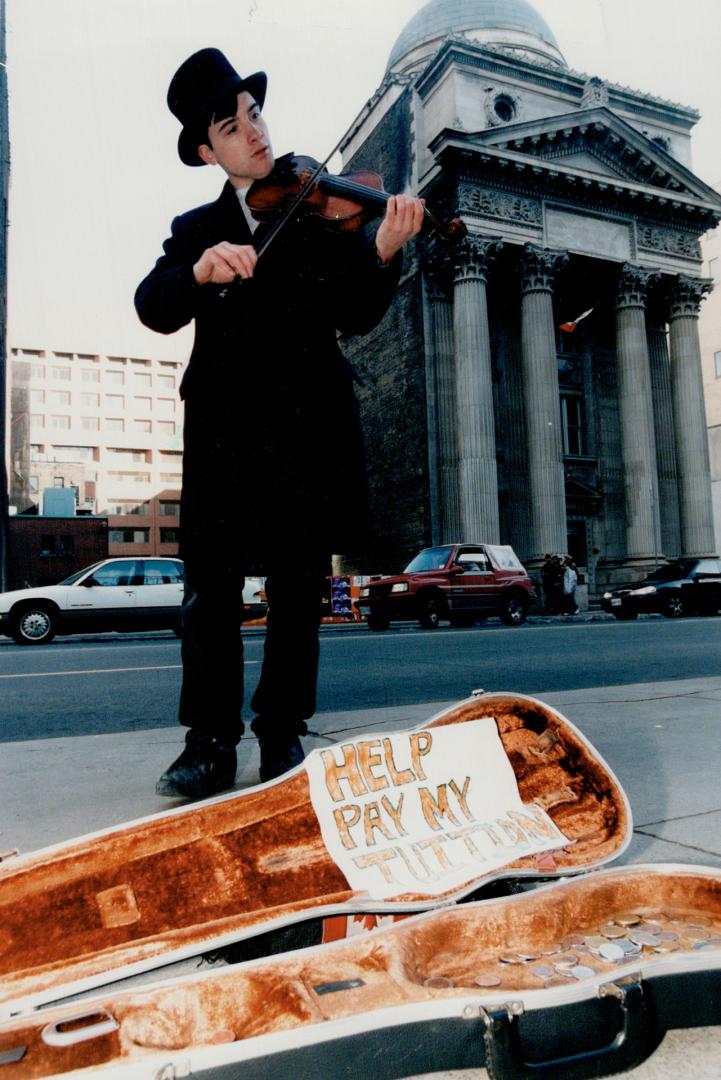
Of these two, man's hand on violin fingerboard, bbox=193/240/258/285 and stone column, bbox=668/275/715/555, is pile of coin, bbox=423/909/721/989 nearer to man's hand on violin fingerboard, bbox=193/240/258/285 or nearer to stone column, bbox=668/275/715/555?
man's hand on violin fingerboard, bbox=193/240/258/285

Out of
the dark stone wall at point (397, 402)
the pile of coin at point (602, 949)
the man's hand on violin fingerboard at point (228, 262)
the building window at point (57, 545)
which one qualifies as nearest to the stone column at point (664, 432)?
the dark stone wall at point (397, 402)

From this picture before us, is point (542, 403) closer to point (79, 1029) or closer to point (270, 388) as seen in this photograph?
point (270, 388)

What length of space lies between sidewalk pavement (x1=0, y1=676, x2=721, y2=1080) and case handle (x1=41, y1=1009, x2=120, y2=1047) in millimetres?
382

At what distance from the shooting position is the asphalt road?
4.39 meters

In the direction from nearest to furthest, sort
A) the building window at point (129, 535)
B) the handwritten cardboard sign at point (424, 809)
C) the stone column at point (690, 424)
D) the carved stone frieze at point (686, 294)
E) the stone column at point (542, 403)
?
the handwritten cardboard sign at point (424, 809) → the stone column at point (542, 403) → the stone column at point (690, 424) → the carved stone frieze at point (686, 294) → the building window at point (129, 535)

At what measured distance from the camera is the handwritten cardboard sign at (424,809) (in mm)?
1337

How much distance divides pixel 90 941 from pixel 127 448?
71664 mm

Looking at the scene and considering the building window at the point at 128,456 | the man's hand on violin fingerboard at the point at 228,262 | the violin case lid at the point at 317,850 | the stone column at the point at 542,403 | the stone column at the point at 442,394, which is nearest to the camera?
the violin case lid at the point at 317,850

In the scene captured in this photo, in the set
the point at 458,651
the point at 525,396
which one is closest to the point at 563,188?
the point at 525,396

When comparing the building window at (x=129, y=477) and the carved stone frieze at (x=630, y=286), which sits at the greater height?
the building window at (x=129, y=477)

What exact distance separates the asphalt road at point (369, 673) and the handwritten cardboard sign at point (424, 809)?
8.39 feet

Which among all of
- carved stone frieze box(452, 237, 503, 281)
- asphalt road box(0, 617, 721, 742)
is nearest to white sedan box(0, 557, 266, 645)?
asphalt road box(0, 617, 721, 742)

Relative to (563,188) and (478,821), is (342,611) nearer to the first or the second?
(563,188)

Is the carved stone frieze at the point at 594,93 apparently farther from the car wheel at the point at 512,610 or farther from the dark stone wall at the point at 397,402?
the car wheel at the point at 512,610
